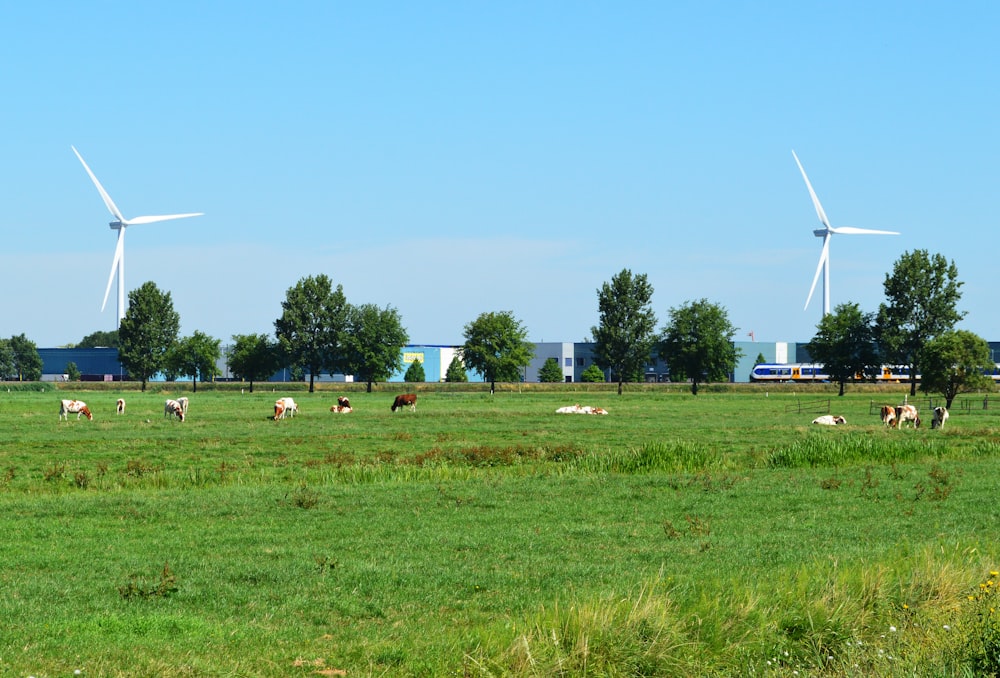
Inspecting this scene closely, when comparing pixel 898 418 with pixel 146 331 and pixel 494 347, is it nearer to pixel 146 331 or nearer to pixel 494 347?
pixel 494 347

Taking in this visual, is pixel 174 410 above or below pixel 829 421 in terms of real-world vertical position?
above

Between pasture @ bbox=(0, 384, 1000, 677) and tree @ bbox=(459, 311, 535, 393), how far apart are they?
99.1 metres

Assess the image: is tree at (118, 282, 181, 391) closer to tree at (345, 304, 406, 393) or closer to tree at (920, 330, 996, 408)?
tree at (345, 304, 406, 393)

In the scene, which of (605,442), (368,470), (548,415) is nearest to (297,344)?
(548,415)

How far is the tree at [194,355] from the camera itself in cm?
14012

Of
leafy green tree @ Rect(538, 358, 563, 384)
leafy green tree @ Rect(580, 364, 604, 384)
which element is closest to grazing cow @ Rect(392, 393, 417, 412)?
leafy green tree @ Rect(580, 364, 604, 384)

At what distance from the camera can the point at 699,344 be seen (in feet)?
436

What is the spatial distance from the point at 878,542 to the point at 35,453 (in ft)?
102

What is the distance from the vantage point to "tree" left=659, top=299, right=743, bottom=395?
13288 centimetres

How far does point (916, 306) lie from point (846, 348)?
919cm

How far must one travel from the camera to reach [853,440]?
139 feet

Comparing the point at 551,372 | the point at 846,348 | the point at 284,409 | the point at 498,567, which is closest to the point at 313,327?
the point at 551,372

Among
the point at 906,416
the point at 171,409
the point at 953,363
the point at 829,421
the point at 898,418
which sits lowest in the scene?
the point at 829,421

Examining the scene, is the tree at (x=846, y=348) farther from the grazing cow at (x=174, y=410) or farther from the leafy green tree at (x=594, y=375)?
the grazing cow at (x=174, y=410)
